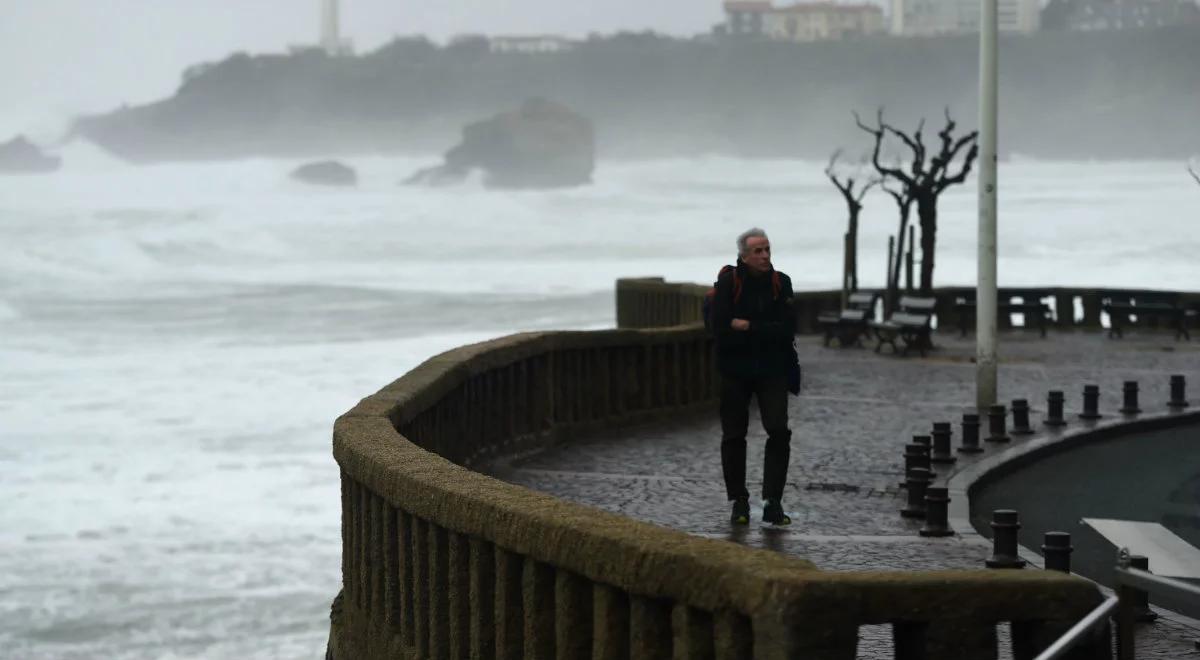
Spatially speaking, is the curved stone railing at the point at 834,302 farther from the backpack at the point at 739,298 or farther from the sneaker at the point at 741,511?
the backpack at the point at 739,298

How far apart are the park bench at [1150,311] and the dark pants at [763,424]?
21240 millimetres

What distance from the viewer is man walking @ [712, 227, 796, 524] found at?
12.1 m

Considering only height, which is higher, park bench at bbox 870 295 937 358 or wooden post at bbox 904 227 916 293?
wooden post at bbox 904 227 916 293

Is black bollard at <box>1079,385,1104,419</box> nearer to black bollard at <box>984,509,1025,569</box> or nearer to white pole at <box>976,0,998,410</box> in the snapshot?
white pole at <box>976,0,998,410</box>

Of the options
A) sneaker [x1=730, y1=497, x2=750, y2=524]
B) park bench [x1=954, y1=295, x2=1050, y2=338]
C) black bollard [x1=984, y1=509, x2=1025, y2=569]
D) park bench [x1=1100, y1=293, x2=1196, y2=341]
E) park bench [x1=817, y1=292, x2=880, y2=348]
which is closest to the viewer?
black bollard [x1=984, y1=509, x2=1025, y2=569]

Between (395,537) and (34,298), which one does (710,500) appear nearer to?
(395,537)

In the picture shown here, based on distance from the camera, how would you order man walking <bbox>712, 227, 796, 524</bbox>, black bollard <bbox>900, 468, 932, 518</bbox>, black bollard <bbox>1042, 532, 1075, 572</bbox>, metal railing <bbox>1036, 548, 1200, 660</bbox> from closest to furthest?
A: metal railing <bbox>1036, 548, 1200, 660</bbox> < black bollard <bbox>1042, 532, 1075, 572</bbox> < man walking <bbox>712, 227, 796, 524</bbox> < black bollard <bbox>900, 468, 932, 518</bbox>

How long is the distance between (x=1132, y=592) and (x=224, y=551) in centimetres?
5492

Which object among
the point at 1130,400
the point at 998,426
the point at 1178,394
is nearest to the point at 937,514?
the point at 998,426

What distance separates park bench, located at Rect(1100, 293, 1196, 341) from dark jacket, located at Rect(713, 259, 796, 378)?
71.2 feet

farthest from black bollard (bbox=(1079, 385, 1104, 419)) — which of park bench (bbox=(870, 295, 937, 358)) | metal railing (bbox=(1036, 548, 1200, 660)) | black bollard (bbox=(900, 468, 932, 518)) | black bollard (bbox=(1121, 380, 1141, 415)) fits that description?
metal railing (bbox=(1036, 548, 1200, 660))

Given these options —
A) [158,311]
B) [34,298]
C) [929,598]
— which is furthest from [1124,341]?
[34,298]

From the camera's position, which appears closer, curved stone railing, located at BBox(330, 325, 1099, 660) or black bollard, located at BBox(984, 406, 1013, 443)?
curved stone railing, located at BBox(330, 325, 1099, 660)

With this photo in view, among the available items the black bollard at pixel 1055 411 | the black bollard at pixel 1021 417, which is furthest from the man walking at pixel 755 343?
the black bollard at pixel 1055 411
